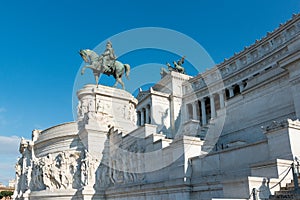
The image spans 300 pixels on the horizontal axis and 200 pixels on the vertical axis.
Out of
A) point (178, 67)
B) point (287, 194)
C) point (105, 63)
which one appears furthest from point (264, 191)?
point (178, 67)

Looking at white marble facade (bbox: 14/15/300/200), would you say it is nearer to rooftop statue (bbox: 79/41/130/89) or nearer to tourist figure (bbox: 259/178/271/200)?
tourist figure (bbox: 259/178/271/200)

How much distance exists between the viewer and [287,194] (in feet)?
28.9

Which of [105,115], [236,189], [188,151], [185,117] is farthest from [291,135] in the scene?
[185,117]

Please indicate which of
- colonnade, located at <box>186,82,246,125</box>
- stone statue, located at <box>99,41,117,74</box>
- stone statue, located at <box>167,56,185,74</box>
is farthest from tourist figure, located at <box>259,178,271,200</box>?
stone statue, located at <box>167,56,185,74</box>

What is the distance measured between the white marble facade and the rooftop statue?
2.71 m

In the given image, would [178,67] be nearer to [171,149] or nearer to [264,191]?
[171,149]

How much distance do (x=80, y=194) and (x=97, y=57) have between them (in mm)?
14505

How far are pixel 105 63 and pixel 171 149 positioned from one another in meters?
17.0

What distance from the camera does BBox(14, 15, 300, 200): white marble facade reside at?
12.1 m

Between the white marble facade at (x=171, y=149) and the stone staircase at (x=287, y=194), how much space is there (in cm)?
29

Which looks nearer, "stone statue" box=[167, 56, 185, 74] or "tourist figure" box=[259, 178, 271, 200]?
"tourist figure" box=[259, 178, 271, 200]

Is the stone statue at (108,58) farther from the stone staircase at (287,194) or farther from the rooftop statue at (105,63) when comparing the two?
the stone staircase at (287,194)

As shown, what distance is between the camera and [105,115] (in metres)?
27.2

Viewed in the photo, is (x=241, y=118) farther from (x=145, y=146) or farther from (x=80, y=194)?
(x=80, y=194)
